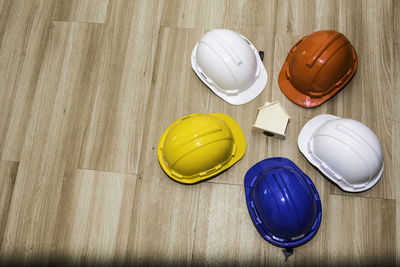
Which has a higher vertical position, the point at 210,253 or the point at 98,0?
the point at 98,0

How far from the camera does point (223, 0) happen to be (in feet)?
5.55

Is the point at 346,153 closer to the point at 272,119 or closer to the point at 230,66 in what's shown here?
the point at 272,119

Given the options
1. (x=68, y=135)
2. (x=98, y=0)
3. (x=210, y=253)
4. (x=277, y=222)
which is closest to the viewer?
(x=277, y=222)

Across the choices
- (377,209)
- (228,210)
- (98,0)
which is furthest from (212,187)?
(98,0)

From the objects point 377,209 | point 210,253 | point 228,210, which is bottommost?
point 210,253

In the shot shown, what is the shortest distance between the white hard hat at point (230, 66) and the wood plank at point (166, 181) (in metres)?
0.10

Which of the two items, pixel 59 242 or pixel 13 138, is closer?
pixel 59 242

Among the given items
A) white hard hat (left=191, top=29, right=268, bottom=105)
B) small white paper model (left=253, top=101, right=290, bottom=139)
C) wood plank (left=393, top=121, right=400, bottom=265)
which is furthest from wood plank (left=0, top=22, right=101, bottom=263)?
wood plank (left=393, top=121, right=400, bottom=265)

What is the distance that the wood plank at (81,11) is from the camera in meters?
1.73

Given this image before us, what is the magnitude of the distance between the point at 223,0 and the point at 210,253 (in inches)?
51.6

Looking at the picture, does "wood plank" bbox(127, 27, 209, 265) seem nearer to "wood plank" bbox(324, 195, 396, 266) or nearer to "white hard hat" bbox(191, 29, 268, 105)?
"white hard hat" bbox(191, 29, 268, 105)

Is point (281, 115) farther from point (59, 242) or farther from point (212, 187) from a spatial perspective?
point (59, 242)

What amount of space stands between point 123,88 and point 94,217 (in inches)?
26.1

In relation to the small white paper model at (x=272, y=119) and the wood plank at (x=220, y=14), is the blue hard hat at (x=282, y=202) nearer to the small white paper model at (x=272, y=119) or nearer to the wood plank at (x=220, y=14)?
the small white paper model at (x=272, y=119)
